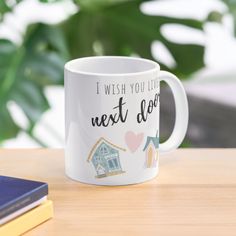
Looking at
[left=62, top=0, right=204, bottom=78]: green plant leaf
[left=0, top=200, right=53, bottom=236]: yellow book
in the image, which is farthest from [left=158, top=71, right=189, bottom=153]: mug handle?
[left=62, top=0, right=204, bottom=78]: green plant leaf

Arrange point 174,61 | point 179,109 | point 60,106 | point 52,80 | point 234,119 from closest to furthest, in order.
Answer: point 179,109, point 52,80, point 174,61, point 60,106, point 234,119

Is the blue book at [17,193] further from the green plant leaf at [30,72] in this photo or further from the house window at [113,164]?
the green plant leaf at [30,72]

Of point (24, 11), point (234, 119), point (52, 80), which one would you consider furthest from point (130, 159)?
point (234, 119)

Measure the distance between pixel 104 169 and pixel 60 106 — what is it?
1.29 meters

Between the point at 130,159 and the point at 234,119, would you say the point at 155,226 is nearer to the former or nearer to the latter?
the point at 130,159

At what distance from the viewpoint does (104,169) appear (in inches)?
29.1

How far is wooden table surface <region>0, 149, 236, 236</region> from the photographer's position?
25.3 inches

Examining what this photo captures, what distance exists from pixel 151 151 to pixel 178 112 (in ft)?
0.21

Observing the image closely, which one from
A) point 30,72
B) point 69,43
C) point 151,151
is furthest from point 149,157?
point 69,43

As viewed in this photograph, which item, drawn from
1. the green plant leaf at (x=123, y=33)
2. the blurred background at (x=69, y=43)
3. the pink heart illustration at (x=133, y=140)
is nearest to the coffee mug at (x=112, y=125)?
the pink heart illustration at (x=133, y=140)

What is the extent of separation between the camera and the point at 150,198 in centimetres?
72

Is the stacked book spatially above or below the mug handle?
below

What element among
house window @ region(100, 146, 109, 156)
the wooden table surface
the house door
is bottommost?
the wooden table surface

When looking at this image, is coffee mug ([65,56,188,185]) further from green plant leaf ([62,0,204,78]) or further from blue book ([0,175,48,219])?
green plant leaf ([62,0,204,78])
